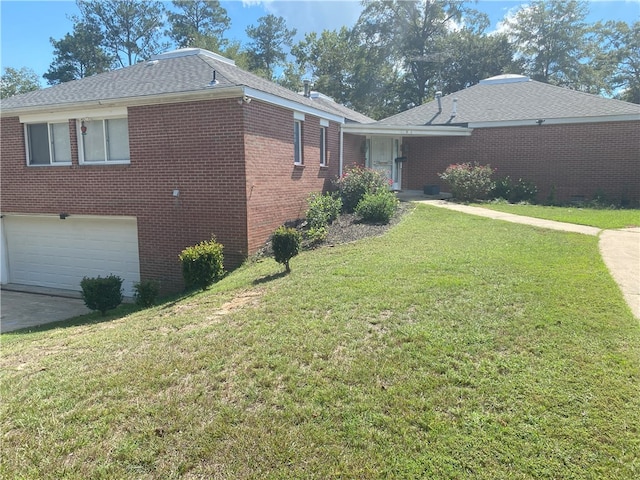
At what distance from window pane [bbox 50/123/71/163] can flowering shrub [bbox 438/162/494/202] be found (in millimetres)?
11983

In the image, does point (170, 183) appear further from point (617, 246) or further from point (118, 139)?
point (617, 246)

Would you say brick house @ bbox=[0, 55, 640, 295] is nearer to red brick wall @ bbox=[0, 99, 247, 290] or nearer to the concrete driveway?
red brick wall @ bbox=[0, 99, 247, 290]

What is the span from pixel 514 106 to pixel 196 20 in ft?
118

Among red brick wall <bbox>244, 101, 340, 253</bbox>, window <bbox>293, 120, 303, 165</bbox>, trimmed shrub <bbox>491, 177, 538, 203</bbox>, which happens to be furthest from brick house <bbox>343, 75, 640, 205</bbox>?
window <bbox>293, 120, 303, 165</bbox>

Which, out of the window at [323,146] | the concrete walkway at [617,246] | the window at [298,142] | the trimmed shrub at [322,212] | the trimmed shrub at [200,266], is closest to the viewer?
the concrete walkway at [617,246]

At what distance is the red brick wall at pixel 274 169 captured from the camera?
10.1 meters

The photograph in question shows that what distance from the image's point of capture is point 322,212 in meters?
11.4

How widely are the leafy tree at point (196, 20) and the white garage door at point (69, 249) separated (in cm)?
3385

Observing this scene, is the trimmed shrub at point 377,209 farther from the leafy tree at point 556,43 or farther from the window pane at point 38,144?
the leafy tree at point 556,43

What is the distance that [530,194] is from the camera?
16.6 m

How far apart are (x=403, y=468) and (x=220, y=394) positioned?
169 cm

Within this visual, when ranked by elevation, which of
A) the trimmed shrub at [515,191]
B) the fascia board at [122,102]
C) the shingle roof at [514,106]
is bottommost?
the trimmed shrub at [515,191]

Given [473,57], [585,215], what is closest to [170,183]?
[585,215]

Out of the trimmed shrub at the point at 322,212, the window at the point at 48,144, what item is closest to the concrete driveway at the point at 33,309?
the window at the point at 48,144
